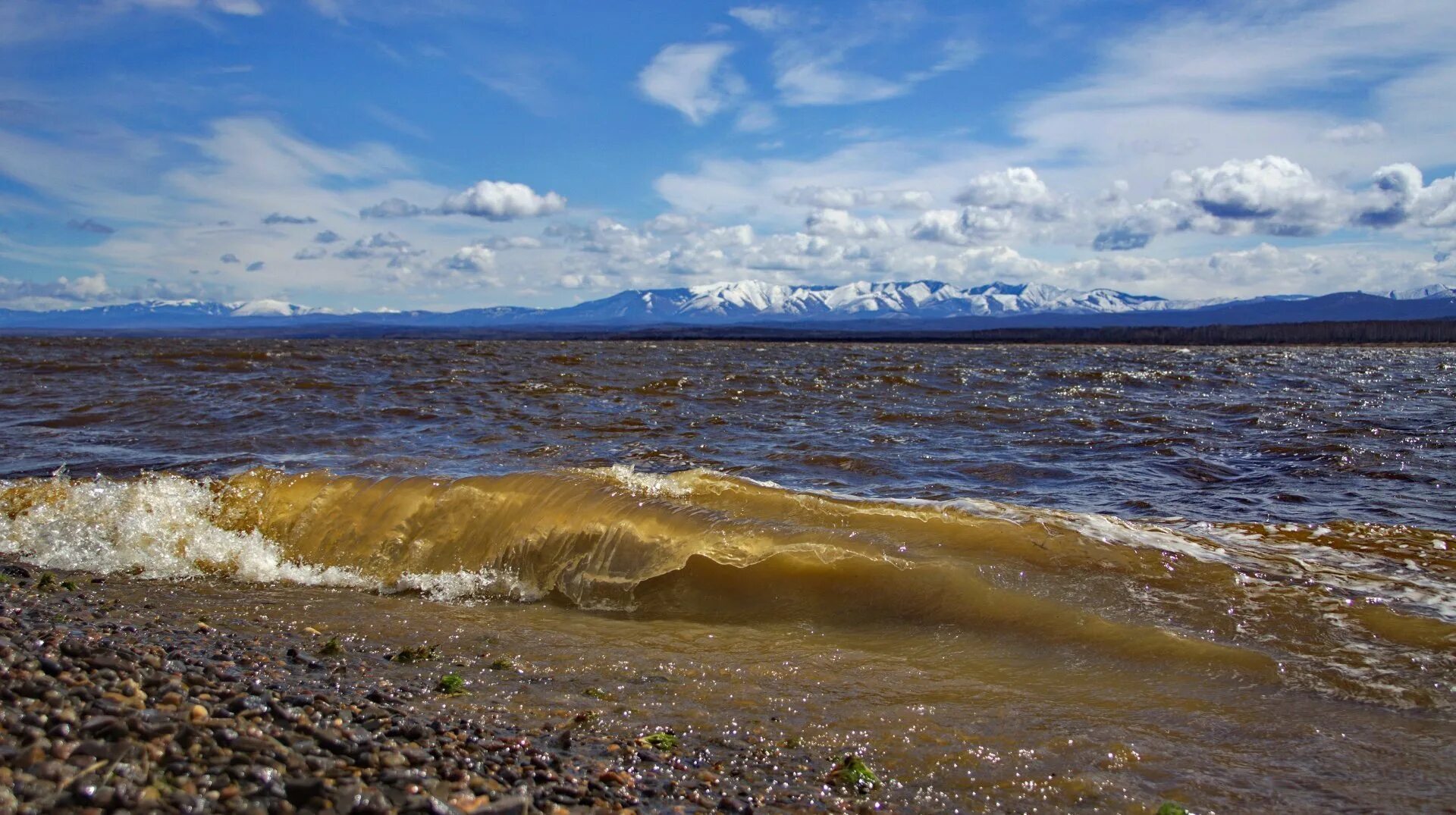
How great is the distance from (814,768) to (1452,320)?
6212 inches

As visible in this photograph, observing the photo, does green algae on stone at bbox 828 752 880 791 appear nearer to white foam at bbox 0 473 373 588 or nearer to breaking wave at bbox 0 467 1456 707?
breaking wave at bbox 0 467 1456 707

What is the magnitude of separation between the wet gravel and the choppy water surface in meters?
0.58

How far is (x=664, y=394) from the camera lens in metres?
27.3

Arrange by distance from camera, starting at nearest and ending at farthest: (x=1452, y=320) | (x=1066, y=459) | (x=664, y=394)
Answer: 1. (x=1066, y=459)
2. (x=664, y=394)
3. (x=1452, y=320)

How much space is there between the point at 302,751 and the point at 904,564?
5533mm

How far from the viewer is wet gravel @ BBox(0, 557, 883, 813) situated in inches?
142

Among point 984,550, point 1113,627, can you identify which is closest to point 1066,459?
point 984,550

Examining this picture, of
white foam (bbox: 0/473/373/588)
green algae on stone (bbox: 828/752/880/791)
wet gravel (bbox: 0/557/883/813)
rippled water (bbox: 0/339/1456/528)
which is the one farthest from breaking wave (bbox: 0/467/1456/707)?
wet gravel (bbox: 0/557/883/813)

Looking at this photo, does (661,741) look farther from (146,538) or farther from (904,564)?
(146,538)

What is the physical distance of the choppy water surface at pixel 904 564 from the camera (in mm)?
5168

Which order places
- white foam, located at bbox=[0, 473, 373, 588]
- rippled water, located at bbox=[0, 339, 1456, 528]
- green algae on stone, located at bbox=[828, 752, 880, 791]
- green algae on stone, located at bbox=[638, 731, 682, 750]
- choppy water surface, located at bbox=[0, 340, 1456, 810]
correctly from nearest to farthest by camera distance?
green algae on stone, located at bbox=[828, 752, 880, 791]
green algae on stone, located at bbox=[638, 731, 682, 750]
choppy water surface, located at bbox=[0, 340, 1456, 810]
white foam, located at bbox=[0, 473, 373, 588]
rippled water, located at bbox=[0, 339, 1456, 528]

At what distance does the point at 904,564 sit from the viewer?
27.2 feet

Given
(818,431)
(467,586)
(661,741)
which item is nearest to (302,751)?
(661,741)

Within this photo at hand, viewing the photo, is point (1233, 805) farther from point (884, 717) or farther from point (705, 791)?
point (705, 791)
